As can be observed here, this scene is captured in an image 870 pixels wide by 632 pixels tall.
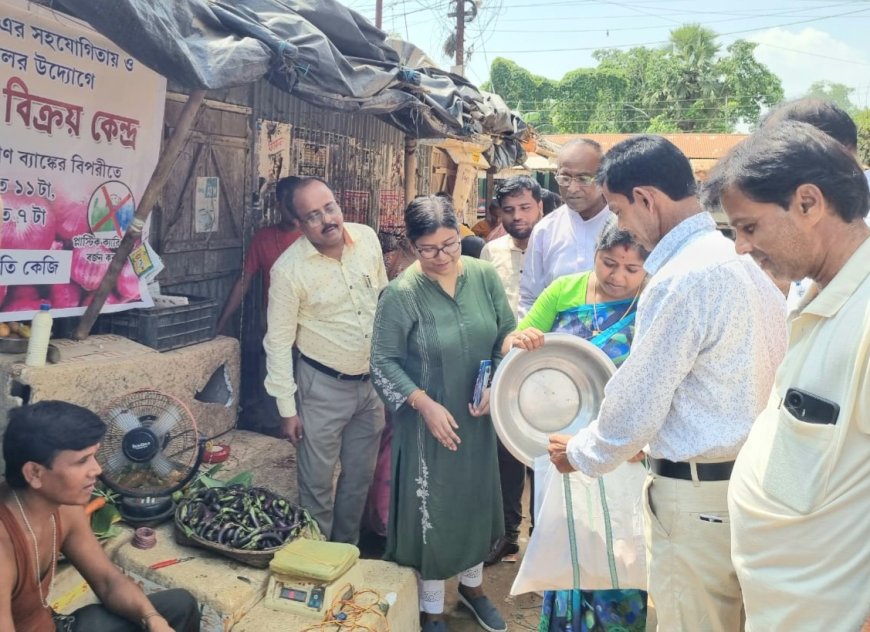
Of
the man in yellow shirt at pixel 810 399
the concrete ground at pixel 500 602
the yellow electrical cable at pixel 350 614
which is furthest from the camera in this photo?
the concrete ground at pixel 500 602

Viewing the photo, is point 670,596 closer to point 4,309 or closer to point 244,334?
point 4,309

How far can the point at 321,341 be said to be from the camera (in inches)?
143

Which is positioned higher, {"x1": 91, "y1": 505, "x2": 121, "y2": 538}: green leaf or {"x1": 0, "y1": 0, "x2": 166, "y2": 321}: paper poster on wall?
{"x1": 0, "y1": 0, "x2": 166, "y2": 321}: paper poster on wall

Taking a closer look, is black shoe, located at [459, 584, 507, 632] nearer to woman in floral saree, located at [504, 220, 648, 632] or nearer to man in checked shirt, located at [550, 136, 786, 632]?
woman in floral saree, located at [504, 220, 648, 632]

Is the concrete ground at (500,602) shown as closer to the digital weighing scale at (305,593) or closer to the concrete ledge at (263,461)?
the concrete ledge at (263,461)

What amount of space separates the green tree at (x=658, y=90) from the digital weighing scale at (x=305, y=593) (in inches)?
1675

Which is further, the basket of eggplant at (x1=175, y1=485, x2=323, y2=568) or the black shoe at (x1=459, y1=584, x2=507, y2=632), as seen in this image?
the black shoe at (x1=459, y1=584, x2=507, y2=632)

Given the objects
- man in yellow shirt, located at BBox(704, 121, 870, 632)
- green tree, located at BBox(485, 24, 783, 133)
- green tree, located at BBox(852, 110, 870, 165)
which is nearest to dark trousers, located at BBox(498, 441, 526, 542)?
man in yellow shirt, located at BBox(704, 121, 870, 632)

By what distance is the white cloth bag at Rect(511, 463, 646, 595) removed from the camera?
253 centimetres

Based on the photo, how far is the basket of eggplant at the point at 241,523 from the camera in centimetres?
295

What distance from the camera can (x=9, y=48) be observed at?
2996 millimetres

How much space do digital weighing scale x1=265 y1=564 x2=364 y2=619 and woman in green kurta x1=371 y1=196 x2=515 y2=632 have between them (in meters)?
0.41

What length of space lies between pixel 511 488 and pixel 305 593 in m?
1.71

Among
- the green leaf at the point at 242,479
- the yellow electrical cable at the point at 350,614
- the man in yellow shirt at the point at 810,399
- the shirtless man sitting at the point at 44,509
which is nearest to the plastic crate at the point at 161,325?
the green leaf at the point at 242,479
